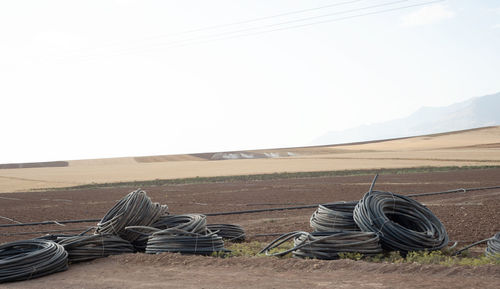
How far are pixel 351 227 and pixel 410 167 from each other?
30.4m

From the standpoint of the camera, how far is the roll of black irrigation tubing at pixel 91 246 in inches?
362

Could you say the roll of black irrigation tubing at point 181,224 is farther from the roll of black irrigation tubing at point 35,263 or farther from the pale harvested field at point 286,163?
the pale harvested field at point 286,163

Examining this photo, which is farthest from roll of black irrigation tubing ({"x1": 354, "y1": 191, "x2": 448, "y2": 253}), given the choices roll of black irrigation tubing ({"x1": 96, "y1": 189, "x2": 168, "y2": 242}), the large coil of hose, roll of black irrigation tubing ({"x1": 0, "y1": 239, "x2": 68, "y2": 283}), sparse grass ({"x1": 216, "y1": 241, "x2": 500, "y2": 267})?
roll of black irrigation tubing ({"x1": 0, "y1": 239, "x2": 68, "y2": 283})

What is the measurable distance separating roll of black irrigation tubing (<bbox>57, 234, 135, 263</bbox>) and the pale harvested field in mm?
29393

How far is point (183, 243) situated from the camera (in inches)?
365

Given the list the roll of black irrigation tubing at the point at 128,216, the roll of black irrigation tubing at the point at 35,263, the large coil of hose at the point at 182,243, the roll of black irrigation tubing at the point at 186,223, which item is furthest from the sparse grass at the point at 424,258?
the roll of black irrigation tubing at the point at 35,263

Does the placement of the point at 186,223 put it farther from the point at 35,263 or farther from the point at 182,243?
the point at 35,263

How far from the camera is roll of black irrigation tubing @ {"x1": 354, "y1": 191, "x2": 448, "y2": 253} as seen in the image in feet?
28.7

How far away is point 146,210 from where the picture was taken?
1049cm

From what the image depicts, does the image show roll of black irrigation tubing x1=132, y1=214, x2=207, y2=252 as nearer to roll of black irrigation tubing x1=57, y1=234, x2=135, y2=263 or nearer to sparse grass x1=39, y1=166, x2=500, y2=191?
roll of black irrigation tubing x1=57, y1=234, x2=135, y2=263

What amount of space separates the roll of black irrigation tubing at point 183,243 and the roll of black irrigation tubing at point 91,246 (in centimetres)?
67

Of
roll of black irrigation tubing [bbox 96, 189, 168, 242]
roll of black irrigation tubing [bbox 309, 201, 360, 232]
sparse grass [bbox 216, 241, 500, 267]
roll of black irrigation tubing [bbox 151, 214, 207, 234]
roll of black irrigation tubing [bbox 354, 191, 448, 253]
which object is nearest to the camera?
sparse grass [bbox 216, 241, 500, 267]

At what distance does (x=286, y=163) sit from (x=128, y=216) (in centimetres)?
4046

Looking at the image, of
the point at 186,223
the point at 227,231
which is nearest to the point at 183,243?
the point at 186,223
